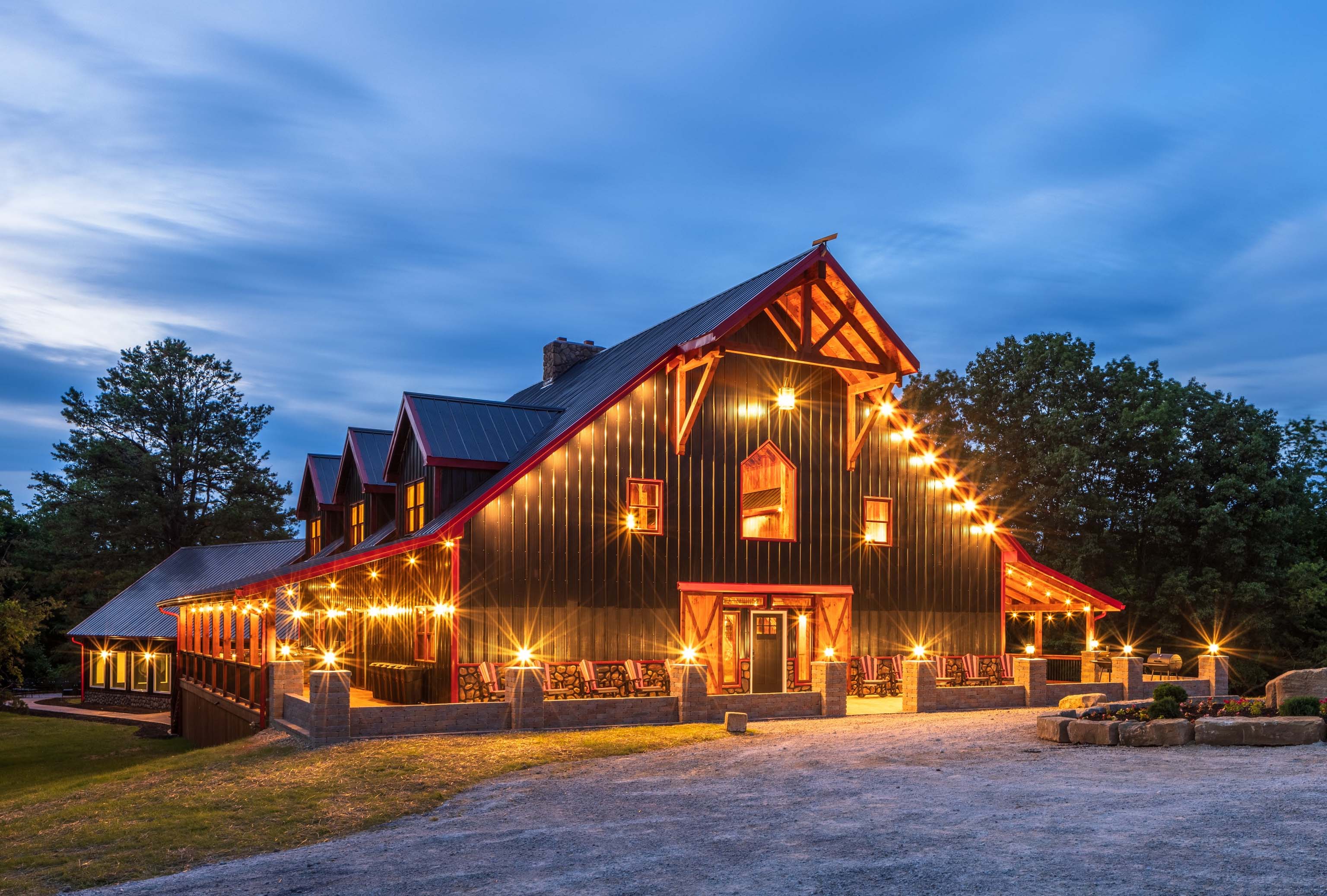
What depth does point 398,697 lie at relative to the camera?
21.5 m

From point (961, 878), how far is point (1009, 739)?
337 inches

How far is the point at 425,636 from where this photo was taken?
21422mm

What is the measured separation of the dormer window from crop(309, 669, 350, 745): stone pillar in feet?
56.9

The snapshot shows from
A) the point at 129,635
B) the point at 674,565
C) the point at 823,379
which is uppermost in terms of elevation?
the point at 823,379

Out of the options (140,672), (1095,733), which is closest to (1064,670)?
(1095,733)

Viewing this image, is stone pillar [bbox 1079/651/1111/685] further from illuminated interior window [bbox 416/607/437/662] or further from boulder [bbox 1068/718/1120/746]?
illuminated interior window [bbox 416/607/437/662]

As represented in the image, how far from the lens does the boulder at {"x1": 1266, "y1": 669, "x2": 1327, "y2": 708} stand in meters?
17.9

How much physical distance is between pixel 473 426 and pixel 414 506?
2203 mm

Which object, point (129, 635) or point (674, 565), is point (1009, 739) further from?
point (129, 635)

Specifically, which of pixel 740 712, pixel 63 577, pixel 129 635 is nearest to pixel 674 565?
pixel 740 712

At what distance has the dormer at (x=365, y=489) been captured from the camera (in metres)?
27.7

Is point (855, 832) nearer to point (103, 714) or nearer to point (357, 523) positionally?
point (357, 523)

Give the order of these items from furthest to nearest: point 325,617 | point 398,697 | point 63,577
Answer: point 63,577, point 325,617, point 398,697

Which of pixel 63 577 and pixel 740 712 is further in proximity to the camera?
pixel 63 577
